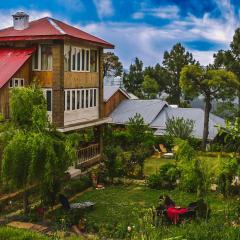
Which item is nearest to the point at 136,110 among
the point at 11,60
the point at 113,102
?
the point at 113,102

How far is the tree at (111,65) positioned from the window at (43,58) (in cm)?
3778

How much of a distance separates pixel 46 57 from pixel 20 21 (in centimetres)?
370

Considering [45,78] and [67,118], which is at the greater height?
Answer: [45,78]

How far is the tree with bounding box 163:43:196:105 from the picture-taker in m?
71.2

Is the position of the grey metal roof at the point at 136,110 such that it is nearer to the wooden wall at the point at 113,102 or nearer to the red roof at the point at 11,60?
the wooden wall at the point at 113,102

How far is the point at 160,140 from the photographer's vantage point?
38.3 metres

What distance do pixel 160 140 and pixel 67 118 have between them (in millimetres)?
12387

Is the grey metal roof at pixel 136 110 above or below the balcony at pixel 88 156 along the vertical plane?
above

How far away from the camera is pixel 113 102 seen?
46.1 m

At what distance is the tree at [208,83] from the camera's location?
131 feet

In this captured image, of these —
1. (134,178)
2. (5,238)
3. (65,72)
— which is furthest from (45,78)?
(5,238)

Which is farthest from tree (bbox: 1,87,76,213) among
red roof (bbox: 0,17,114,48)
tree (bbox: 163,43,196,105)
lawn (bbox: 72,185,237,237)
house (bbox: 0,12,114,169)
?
tree (bbox: 163,43,196,105)

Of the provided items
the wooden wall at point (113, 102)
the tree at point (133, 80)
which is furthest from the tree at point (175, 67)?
the wooden wall at point (113, 102)

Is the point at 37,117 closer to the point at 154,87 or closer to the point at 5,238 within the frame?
the point at 5,238
